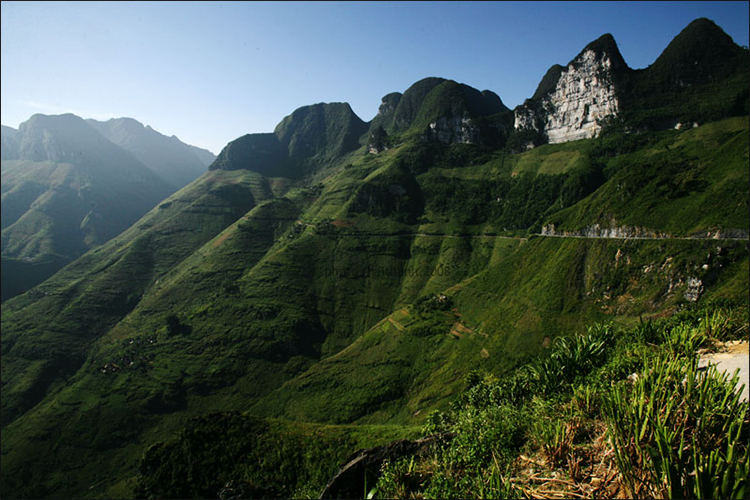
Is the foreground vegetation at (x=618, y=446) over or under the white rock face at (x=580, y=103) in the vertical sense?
under

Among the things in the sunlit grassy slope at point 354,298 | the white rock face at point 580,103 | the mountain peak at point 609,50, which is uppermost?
the mountain peak at point 609,50

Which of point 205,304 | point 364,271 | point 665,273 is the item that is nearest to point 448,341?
point 665,273

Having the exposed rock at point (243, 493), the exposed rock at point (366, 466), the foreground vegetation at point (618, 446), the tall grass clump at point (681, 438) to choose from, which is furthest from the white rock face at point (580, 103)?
the tall grass clump at point (681, 438)

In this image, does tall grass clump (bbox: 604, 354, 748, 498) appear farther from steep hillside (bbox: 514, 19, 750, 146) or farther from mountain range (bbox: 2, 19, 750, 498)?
→ steep hillside (bbox: 514, 19, 750, 146)

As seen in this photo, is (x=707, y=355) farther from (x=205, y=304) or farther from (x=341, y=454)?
(x=205, y=304)

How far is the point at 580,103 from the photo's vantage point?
180625 millimetres

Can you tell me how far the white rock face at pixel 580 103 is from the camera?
171875 millimetres

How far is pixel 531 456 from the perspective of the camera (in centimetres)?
519

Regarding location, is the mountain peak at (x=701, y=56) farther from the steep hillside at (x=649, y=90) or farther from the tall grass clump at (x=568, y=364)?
the tall grass clump at (x=568, y=364)

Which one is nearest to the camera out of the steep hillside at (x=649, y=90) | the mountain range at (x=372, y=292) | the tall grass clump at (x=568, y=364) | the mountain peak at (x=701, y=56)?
the tall grass clump at (x=568, y=364)

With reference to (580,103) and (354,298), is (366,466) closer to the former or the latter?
(354,298)

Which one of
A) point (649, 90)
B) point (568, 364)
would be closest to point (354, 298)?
point (568, 364)

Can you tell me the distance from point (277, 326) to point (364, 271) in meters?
40.7

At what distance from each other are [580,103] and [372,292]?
153 meters
